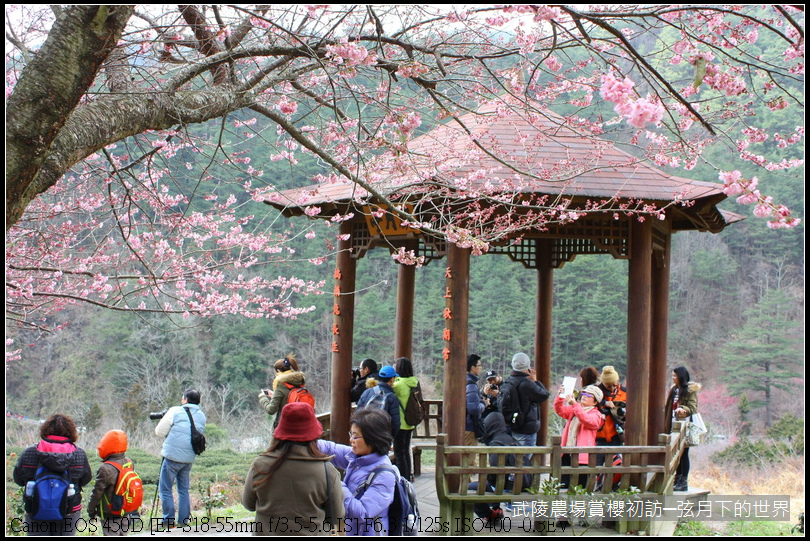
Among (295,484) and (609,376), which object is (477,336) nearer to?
(609,376)

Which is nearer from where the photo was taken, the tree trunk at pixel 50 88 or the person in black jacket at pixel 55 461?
the tree trunk at pixel 50 88

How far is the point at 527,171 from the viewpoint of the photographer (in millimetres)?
6379

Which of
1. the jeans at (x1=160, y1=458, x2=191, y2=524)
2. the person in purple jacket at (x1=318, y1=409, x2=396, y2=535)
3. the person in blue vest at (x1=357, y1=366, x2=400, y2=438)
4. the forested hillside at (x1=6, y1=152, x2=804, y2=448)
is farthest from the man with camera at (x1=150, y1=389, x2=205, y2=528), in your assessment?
the forested hillside at (x1=6, y1=152, x2=804, y2=448)

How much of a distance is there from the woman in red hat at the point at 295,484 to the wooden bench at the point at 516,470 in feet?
8.76

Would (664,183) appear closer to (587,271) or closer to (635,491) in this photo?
(635,491)

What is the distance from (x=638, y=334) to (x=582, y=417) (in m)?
1.29

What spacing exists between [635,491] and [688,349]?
2118 centimetres

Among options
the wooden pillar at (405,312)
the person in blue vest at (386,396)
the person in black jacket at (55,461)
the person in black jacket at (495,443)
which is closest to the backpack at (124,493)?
the person in black jacket at (55,461)

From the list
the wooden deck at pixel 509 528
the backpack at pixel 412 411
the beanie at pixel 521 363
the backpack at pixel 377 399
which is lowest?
the wooden deck at pixel 509 528

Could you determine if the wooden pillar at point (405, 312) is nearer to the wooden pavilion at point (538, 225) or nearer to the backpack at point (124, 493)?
the wooden pavilion at point (538, 225)

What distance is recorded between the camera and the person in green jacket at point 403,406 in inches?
262

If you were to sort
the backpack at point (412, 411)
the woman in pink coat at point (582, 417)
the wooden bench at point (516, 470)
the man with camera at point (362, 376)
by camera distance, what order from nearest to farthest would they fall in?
the wooden bench at point (516, 470) < the woman in pink coat at point (582, 417) < the backpack at point (412, 411) < the man with camera at point (362, 376)

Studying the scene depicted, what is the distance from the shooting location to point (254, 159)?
21.7 m

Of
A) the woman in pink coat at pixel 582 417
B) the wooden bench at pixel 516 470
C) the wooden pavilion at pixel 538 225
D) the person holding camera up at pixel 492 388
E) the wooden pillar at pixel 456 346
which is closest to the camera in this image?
the wooden bench at pixel 516 470
